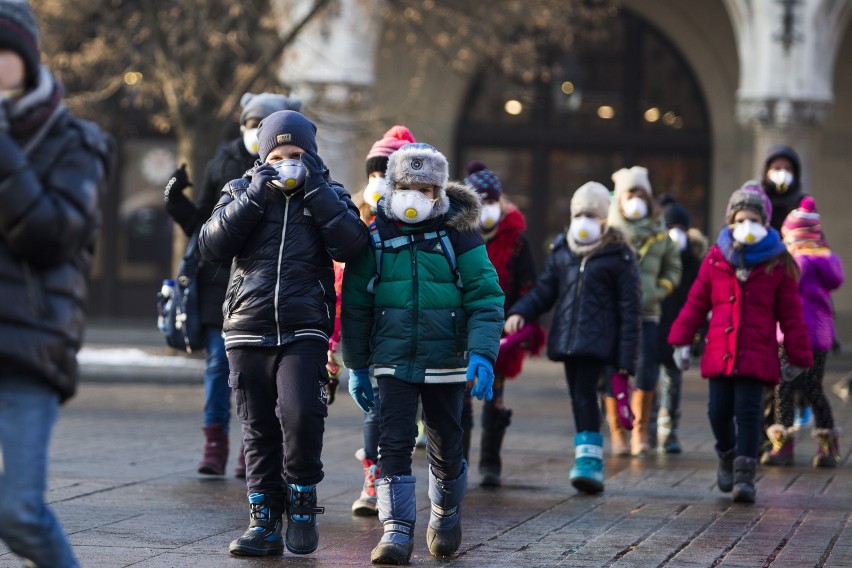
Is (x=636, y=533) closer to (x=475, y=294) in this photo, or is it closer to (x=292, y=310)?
(x=475, y=294)

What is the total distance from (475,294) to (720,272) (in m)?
2.42

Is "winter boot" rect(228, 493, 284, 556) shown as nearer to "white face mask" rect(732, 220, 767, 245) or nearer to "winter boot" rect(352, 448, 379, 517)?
"winter boot" rect(352, 448, 379, 517)

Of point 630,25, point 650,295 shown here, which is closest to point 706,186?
point 630,25

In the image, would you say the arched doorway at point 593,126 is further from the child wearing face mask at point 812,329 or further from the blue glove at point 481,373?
the blue glove at point 481,373

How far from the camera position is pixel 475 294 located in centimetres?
619

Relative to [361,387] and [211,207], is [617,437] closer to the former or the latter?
[211,207]

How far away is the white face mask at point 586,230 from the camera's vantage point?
8406mm

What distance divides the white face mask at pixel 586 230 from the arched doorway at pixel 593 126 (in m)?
14.6

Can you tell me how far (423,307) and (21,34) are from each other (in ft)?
8.02

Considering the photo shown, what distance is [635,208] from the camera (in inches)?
403

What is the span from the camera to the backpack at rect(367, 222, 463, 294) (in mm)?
6207

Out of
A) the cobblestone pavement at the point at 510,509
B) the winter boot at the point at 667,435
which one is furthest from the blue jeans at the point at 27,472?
the winter boot at the point at 667,435

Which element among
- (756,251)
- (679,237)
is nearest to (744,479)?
→ (756,251)

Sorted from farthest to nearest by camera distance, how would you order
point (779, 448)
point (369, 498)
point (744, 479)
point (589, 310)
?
1. point (779, 448)
2. point (589, 310)
3. point (744, 479)
4. point (369, 498)
